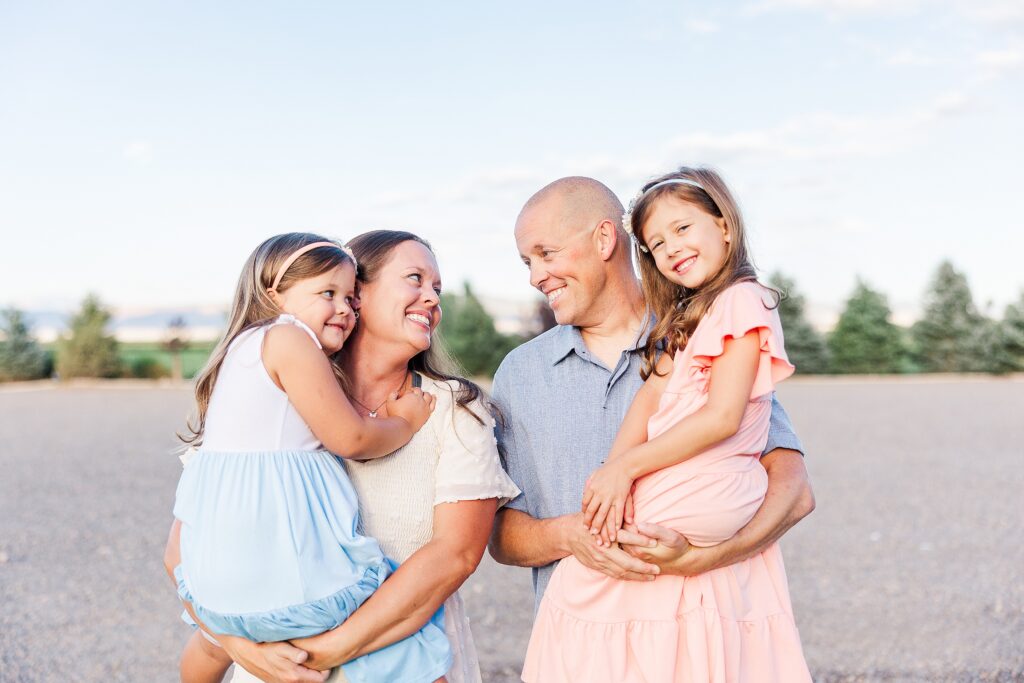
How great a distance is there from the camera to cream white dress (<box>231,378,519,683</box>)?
2461mm

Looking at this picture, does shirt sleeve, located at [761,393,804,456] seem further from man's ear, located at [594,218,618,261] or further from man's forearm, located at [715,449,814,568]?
man's ear, located at [594,218,618,261]

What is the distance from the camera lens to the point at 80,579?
713cm

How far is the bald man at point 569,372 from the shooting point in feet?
9.30

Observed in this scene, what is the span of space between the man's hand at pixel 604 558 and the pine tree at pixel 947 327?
26.8 m

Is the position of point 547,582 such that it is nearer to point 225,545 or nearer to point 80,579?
point 225,545

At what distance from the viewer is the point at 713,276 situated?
8.39 feet

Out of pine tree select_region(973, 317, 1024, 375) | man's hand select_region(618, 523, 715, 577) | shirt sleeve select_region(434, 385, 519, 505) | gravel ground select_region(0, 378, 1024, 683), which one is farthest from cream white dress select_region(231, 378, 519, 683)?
pine tree select_region(973, 317, 1024, 375)

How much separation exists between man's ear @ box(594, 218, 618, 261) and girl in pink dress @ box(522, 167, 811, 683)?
1.03ft

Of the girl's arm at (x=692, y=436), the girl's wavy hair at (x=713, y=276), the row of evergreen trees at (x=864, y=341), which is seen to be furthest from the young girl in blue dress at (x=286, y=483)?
the row of evergreen trees at (x=864, y=341)

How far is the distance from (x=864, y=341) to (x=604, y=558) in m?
25.9

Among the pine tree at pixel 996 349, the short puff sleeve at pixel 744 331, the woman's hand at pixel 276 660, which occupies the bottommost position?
the pine tree at pixel 996 349

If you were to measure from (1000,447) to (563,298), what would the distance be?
12058 mm

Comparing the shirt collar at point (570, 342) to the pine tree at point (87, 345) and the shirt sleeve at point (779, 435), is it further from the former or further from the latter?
the pine tree at point (87, 345)

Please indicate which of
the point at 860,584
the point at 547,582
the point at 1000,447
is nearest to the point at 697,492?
the point at 547,582
